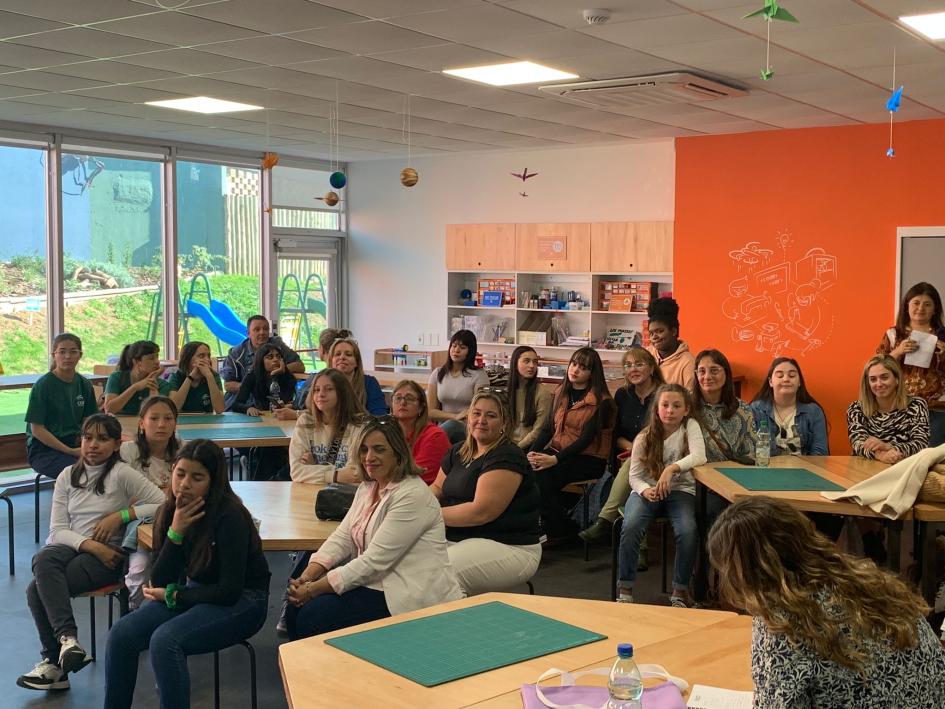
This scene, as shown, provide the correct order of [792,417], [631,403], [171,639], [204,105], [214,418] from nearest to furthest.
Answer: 1. [171,639]
2. [792,417]
3. [631,403]
4. [214,418]
5. [204,105]

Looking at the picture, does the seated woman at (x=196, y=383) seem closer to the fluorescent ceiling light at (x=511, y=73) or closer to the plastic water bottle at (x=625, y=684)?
the fluorescent ceiling light at (x=511, y=73)

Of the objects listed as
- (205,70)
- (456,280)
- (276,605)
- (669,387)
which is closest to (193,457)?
(276,605)

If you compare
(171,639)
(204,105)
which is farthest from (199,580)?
(204,105)

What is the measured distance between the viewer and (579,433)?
6605mm

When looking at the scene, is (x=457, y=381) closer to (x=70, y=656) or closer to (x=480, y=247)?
(x=480, y=247)

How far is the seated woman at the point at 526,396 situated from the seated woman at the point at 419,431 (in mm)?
1780

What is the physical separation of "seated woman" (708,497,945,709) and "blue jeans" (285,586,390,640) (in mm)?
1849

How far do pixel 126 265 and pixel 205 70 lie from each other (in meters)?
4.17

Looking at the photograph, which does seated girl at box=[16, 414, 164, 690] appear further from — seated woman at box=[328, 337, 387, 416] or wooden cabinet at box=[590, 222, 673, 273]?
wooden cabinet at box=[590, 222, 673, 273]

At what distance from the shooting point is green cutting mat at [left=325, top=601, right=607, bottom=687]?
104 inches

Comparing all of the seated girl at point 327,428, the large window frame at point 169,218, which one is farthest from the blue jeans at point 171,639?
the large window frame at point 169,218

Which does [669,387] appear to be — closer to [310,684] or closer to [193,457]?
[193,457]

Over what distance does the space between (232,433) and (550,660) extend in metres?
3.87

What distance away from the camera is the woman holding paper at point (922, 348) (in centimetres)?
620
